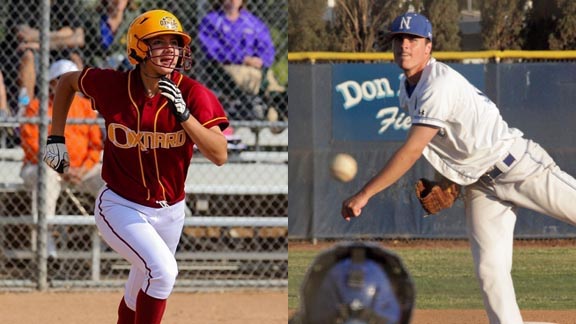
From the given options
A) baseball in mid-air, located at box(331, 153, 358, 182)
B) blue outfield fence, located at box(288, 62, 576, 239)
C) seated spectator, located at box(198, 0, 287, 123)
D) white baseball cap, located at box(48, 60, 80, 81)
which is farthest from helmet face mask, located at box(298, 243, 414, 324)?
seated spectator, located at box(198, 0, 287, 123)

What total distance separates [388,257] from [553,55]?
352 centimetres

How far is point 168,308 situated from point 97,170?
1310 mm

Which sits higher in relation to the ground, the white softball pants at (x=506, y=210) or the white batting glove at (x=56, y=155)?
the white batting glove at (x=56, y=155)

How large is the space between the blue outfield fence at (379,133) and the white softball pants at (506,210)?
0.48 m

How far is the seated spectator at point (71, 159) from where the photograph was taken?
7.88 meters

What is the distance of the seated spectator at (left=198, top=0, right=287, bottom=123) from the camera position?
27.4 ft

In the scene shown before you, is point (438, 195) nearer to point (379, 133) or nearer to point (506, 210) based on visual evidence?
point (506, 210)

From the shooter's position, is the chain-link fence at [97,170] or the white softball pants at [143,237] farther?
the chain-link fence at [97,170]

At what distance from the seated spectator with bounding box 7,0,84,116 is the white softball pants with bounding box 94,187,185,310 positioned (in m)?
3.83

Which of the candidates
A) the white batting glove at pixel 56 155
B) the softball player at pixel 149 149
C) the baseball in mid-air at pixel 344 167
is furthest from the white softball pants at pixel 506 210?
the white batting glove at pixel 56 155

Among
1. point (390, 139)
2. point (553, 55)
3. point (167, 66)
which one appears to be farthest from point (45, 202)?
point (553, 55)

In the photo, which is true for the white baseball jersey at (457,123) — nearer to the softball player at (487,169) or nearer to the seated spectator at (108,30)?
the softball player at (487,169)

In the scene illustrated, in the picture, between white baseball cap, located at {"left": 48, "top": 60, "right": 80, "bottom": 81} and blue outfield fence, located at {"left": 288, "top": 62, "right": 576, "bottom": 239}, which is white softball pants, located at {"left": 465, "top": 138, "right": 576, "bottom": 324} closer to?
blue outfield fence, located at {"left": 288, "top": 62, "right": 576, "bottom": 239}

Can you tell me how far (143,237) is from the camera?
452cm
